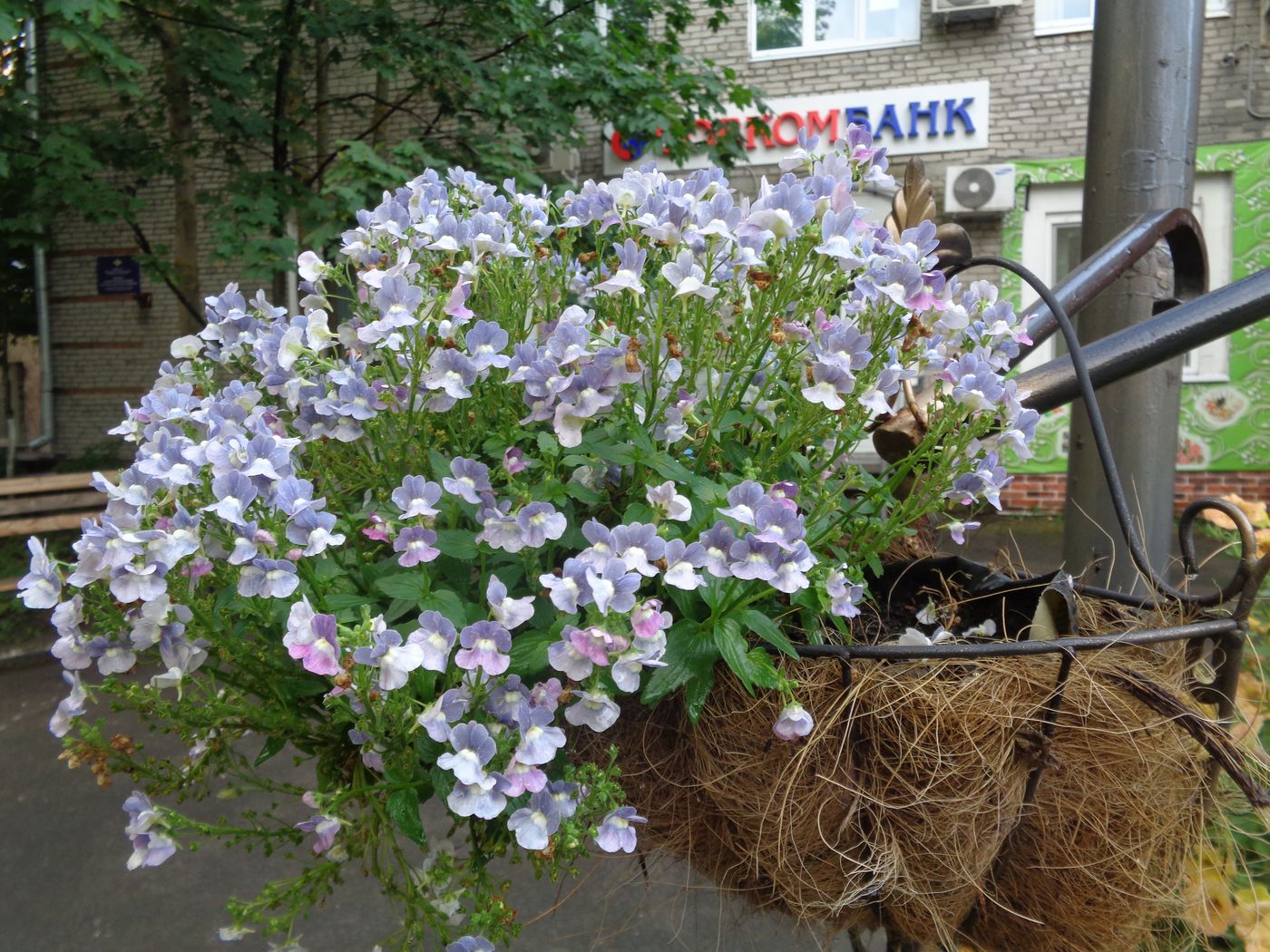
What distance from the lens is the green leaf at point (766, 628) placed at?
0.82 m

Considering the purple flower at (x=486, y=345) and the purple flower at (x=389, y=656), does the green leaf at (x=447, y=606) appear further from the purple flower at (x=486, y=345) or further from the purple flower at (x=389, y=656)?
the purple flower at (x=486, y=345)

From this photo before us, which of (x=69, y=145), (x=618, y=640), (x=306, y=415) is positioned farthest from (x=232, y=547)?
(x=69, y=145)

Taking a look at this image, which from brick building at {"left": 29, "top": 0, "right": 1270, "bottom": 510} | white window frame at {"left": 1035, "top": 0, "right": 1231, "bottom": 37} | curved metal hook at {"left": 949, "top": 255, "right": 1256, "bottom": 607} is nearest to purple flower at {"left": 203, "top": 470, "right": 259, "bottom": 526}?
curved metal hook at {"left": 949, "top": 255, "right": 1256, "bottom": 607}

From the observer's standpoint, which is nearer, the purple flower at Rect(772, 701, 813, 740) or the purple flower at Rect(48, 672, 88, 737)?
the purple flower at Rect(772, 701, 813, 740)

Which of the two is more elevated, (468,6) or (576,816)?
(468,6)

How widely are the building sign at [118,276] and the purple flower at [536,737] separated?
11748 mm

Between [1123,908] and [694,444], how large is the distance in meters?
0.60

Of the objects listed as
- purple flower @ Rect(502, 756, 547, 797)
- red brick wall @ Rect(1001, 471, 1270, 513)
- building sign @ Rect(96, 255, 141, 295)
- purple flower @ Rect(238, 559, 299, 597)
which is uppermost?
building sign @ Rect(96, 255, 141, 295)

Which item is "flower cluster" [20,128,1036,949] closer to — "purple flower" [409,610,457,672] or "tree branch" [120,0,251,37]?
"purple flower" [409,610,457,672]

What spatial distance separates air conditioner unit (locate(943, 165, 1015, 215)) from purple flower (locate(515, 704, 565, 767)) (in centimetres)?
847

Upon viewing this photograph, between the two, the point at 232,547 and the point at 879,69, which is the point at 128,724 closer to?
the point at 232,547

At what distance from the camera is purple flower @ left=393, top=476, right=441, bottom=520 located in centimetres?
83

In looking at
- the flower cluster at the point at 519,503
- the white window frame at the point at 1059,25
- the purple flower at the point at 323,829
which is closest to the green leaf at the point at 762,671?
the flower cluster at the point at 519,503

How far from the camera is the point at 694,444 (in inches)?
37.5
